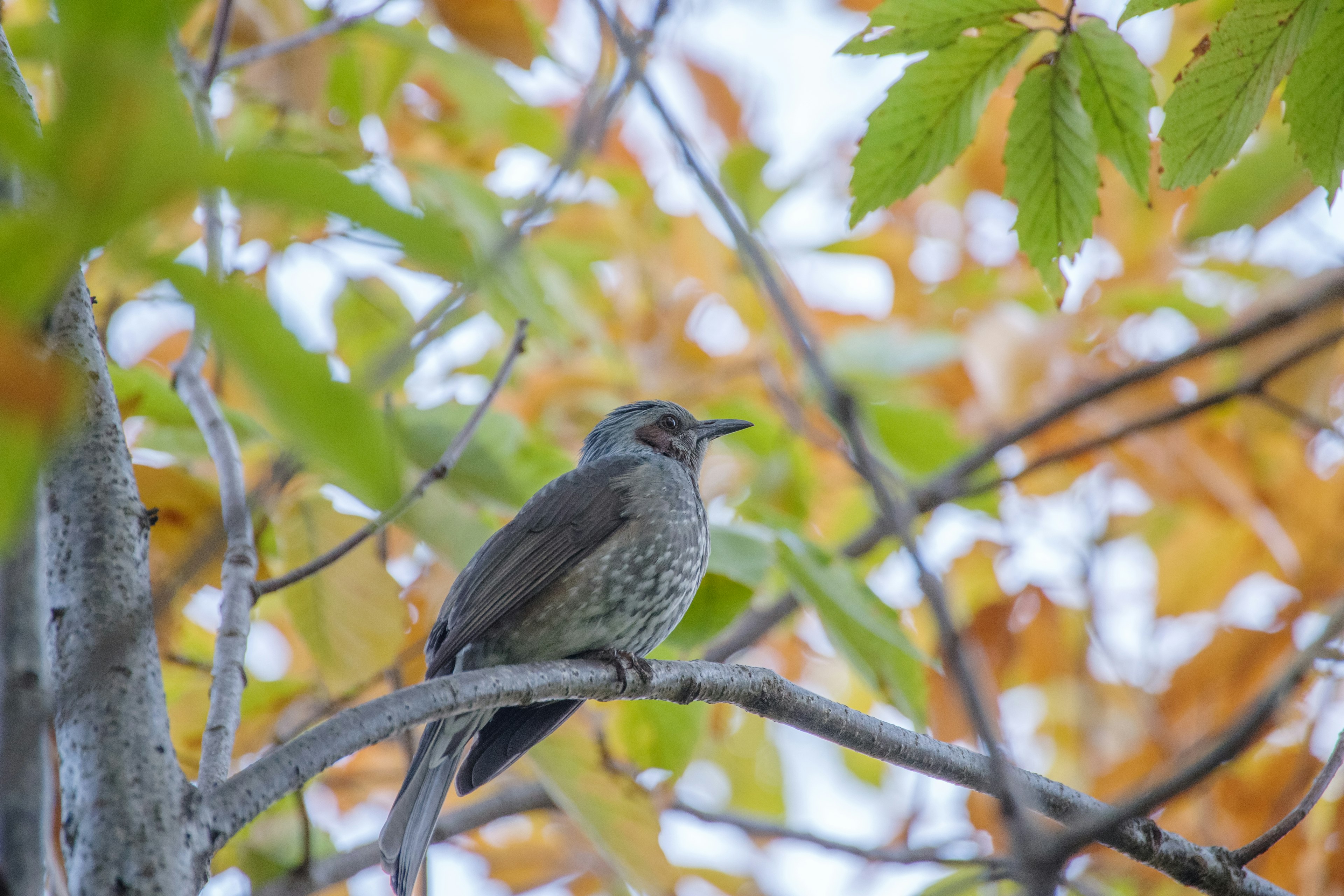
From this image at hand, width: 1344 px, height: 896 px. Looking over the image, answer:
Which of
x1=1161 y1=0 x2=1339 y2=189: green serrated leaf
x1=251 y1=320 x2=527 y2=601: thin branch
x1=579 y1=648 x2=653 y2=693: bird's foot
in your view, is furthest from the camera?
x1=579 y1=648 x2=653 y2=693: bird's foot

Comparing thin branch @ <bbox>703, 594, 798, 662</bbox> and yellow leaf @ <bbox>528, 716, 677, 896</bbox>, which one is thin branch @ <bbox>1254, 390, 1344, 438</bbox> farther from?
yellow leaf @ <bbox>528, 716, 677, 896</bbox>

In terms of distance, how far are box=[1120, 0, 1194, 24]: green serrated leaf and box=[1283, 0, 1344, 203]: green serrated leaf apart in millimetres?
242

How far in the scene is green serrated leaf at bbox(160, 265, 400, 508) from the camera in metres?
0.91

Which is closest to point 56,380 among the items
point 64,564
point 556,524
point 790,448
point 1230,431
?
point 64,564

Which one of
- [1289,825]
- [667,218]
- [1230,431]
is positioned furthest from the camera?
[667,218]

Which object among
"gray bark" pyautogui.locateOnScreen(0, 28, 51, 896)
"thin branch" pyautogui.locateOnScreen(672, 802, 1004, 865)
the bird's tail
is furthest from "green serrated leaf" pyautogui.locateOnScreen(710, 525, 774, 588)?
"gray bark" pyautogui.locateOnScreen(0, 28, 51, 896)

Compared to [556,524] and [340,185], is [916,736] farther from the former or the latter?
[340,185]

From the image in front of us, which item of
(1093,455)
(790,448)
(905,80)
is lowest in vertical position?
(905,80)

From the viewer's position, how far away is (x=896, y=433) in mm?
4422

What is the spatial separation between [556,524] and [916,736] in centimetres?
145

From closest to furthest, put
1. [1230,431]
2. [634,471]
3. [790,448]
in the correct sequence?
1. [634,471]
2. [790,448]
3. [1230,431]

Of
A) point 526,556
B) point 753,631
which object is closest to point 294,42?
point 526,556

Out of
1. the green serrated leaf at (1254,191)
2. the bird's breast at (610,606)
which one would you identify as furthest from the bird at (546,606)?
the green serrated leaf at (1254,191)

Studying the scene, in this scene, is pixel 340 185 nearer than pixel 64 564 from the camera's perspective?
Yes
